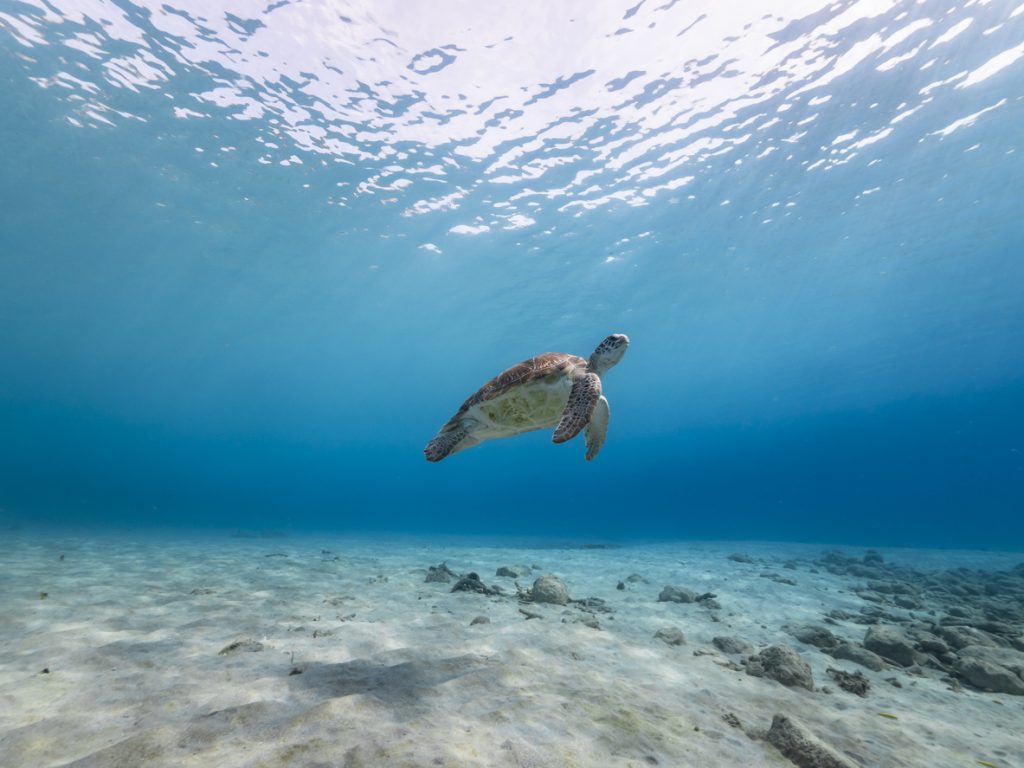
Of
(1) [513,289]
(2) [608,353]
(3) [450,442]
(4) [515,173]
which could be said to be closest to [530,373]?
(2) [608,353]

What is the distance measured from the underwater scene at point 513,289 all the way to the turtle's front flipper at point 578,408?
0.08m

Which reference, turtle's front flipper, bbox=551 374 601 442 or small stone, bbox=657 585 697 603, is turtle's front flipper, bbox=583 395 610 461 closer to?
turtle's front flipper, bbox=551 374 601 442

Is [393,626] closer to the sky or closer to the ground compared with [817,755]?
closer to the ground

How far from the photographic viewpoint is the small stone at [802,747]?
8.79 feet

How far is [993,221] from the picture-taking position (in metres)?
26.0

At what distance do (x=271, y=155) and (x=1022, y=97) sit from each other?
104 feet

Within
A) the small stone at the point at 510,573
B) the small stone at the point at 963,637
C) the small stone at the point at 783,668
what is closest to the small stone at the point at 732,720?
the small stone at the point at 783,668

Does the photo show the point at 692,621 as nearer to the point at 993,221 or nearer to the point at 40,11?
the point at 40,11

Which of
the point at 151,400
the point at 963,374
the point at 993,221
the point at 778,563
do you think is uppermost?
the point at 963,374

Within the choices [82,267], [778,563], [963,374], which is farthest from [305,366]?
[963,374]

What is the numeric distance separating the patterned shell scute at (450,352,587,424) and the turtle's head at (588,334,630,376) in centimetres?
20

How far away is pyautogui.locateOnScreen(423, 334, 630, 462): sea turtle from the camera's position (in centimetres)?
601

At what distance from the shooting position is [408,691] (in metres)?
3.34

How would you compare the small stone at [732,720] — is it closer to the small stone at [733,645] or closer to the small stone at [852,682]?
the small stone at [852,682]
